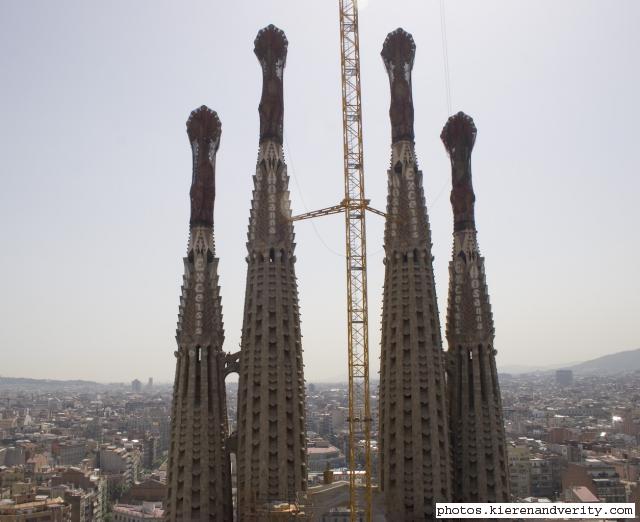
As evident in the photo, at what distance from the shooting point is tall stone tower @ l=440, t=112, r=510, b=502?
129 ft

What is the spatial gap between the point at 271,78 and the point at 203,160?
5.64 metres

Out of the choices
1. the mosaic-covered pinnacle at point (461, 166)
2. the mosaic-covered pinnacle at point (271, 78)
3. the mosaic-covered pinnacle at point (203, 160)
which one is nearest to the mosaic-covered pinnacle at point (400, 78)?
the mosaic-covered pinnacle at point (461, 166)

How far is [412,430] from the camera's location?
37750 millimetres

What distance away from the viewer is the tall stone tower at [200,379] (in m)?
35.1

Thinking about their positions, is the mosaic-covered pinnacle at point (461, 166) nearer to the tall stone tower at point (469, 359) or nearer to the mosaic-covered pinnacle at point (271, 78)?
Answer: the tall stone tower at point (469, 359)

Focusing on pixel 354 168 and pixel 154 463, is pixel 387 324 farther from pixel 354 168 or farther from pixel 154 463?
pixel 154 463

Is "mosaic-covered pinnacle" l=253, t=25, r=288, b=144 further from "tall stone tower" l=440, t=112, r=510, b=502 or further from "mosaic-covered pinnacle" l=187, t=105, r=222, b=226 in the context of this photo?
"tall stone tower" l=440, t=112, r=510, b=502

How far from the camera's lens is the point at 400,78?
4222 cm

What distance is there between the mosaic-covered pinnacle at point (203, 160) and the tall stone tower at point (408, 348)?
9.55 metres

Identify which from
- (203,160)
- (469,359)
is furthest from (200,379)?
(469,359)

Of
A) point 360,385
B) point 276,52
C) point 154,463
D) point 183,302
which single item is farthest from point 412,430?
point 154,463

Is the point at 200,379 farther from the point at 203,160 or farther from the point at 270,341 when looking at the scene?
the point at 203,160

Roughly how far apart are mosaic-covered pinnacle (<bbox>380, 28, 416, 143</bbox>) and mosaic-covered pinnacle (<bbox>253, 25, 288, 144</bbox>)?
617 cm

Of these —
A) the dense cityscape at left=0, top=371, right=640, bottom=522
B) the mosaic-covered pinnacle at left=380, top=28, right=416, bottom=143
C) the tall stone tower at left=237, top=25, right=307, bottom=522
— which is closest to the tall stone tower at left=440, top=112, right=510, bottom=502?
the mosaic-covered pinnacle at left=380, top=28, right=416, bottom=143
